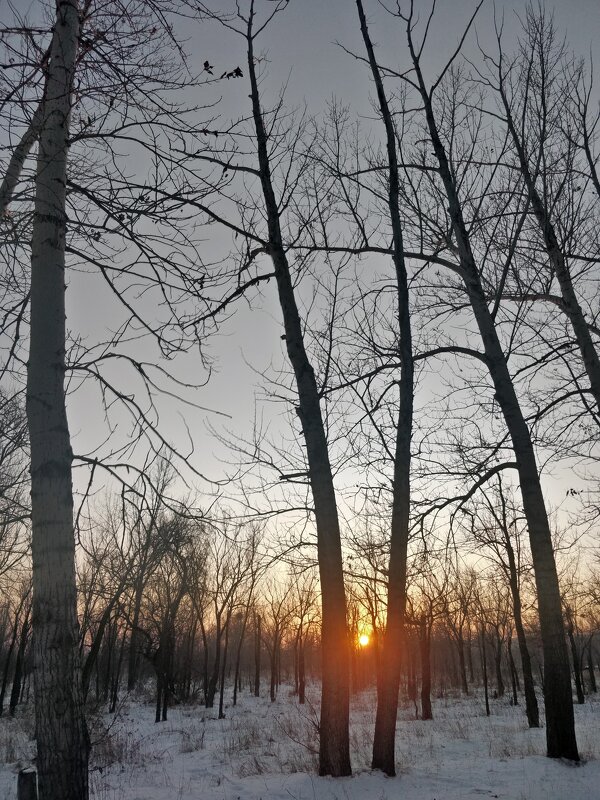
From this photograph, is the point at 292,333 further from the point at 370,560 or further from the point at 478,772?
the point at 478,772

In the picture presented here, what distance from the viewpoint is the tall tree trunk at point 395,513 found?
235 inches

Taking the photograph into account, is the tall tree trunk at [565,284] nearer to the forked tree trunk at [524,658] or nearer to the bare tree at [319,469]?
the bare tree at [319,469]

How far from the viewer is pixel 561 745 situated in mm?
6574

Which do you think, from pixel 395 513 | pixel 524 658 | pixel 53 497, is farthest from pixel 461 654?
pixel 53 497

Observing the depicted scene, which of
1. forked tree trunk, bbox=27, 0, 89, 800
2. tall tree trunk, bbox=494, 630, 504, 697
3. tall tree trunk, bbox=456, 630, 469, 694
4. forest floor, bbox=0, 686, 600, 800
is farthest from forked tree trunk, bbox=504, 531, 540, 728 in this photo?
forked tree trunk, bbox=27, 0, 89, 800

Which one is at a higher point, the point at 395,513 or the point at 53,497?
the point at 395,513

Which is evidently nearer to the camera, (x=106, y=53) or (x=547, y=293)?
(x=106, y=53)

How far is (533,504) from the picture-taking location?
739cm

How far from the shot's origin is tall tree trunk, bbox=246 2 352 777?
5684 millimetres

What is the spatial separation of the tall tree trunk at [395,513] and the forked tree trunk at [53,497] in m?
3.98

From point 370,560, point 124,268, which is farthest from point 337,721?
point 124,268

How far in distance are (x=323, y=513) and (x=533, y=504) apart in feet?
10.3

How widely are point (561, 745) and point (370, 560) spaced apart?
3.12 m

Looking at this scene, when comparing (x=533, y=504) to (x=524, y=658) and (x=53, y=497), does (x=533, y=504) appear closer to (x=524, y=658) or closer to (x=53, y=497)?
(x=53, y=497)
